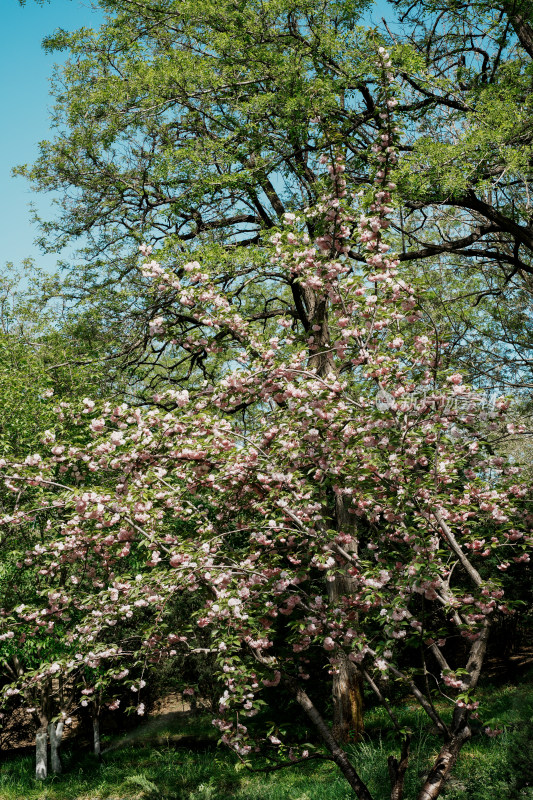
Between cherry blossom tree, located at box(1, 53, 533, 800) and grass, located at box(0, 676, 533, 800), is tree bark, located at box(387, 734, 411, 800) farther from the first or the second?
grass, located at box(0, 676, 533, 800)

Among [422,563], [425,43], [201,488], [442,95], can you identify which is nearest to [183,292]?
[201,488]

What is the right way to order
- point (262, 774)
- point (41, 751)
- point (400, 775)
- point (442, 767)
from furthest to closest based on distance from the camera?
point (41, 751) → point (262, 774) → point (400, 775) → point (442, 767)

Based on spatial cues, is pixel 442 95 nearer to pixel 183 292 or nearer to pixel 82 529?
pixel 183 292

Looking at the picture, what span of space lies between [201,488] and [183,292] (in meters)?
1.59

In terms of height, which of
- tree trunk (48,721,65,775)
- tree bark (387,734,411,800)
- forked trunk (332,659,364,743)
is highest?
tree bark (387,734,411,800)

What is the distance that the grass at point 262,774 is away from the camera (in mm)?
4918

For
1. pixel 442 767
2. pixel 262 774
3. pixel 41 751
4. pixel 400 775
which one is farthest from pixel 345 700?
pixel 41 751

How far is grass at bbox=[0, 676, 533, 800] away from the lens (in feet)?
Answer: 16.1

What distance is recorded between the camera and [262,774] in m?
8.34

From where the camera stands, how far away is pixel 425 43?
10031mm

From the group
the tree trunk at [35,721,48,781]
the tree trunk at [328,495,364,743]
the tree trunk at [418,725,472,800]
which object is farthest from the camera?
the tree trunk at [35,721,48,781]

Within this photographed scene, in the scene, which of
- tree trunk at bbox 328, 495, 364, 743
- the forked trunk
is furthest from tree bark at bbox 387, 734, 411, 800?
the forked trunk

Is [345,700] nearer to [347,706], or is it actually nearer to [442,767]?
[347,706]

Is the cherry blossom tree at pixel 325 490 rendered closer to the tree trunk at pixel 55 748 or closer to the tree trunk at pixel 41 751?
the tree trunk at pixel 41 751
